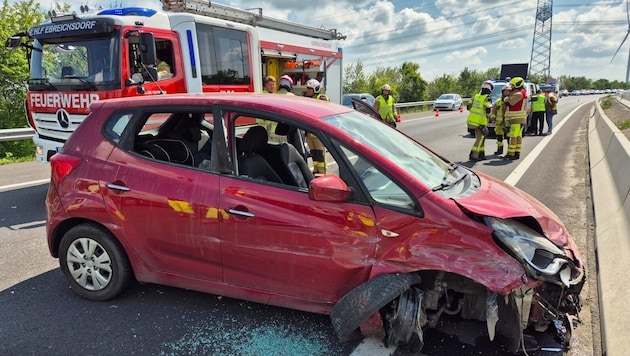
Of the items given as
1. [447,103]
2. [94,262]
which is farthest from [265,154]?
[447,103]

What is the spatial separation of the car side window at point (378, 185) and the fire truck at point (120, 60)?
4.55 meters

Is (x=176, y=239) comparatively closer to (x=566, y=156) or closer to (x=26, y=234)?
(x=26, y=234)

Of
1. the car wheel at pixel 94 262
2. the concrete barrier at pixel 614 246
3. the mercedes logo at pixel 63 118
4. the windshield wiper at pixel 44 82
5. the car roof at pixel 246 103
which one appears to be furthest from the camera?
the windshield wiper at pixel 44 82

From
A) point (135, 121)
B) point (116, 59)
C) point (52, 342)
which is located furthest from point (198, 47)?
point (52, 342)

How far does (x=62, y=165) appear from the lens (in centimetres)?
340

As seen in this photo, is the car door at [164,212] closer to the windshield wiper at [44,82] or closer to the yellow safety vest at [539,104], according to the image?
the windshield wiper at [44,82]

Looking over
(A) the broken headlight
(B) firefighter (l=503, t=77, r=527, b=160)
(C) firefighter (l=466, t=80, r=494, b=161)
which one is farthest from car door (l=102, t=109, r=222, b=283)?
(B) firefighter (l=503, t=77, r=527, b=160)

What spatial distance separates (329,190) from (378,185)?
317 millimetres

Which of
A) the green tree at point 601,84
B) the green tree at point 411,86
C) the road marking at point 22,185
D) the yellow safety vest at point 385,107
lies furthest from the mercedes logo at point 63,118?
the green tree at point 601,84

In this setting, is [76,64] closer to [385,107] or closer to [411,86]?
[385,107]

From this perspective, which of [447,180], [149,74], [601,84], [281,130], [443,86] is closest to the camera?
[447,180]

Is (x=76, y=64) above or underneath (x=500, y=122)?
above

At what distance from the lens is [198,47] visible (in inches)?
291

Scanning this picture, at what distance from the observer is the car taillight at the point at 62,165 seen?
3.38 meters
